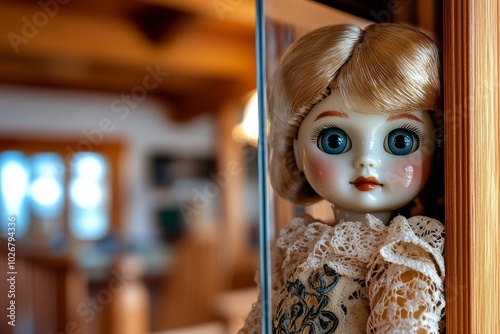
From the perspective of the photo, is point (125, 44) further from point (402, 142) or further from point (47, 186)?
point (402, 142)

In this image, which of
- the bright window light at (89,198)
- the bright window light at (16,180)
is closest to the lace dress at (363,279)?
the bright window light at (16,180)

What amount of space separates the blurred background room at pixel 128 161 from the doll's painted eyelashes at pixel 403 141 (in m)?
1.25

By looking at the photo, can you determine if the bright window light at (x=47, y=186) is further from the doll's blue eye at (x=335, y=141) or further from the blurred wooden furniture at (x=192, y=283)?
the doll's blue eye at (x=335, y=141)

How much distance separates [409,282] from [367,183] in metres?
0.09

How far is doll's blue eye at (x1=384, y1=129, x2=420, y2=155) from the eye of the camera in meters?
0.42

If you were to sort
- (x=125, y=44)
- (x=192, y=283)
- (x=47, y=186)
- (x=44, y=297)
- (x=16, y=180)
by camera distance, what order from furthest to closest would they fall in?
(x=47, y=186) < (x=16, y=180) < (x=125, y=44) < (x=192, y=283) < (x=44, y=297)

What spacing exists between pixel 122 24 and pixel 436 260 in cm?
253

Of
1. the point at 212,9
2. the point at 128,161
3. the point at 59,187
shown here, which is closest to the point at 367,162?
the point at 212,9

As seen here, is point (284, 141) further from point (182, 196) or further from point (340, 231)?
point (182, 196)

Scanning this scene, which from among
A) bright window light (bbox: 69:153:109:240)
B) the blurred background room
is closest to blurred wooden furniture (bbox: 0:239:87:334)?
the blurred background room

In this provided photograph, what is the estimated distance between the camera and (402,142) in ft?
1.39

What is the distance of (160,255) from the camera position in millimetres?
4242

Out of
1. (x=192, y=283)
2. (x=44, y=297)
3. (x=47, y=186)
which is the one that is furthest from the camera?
(x=47, y=186)

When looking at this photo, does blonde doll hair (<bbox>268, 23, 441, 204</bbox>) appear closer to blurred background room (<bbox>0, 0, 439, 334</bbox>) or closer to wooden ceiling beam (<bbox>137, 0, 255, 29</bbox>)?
blurred background room (<bbox>0, 0, 439, 334</bbox>)
